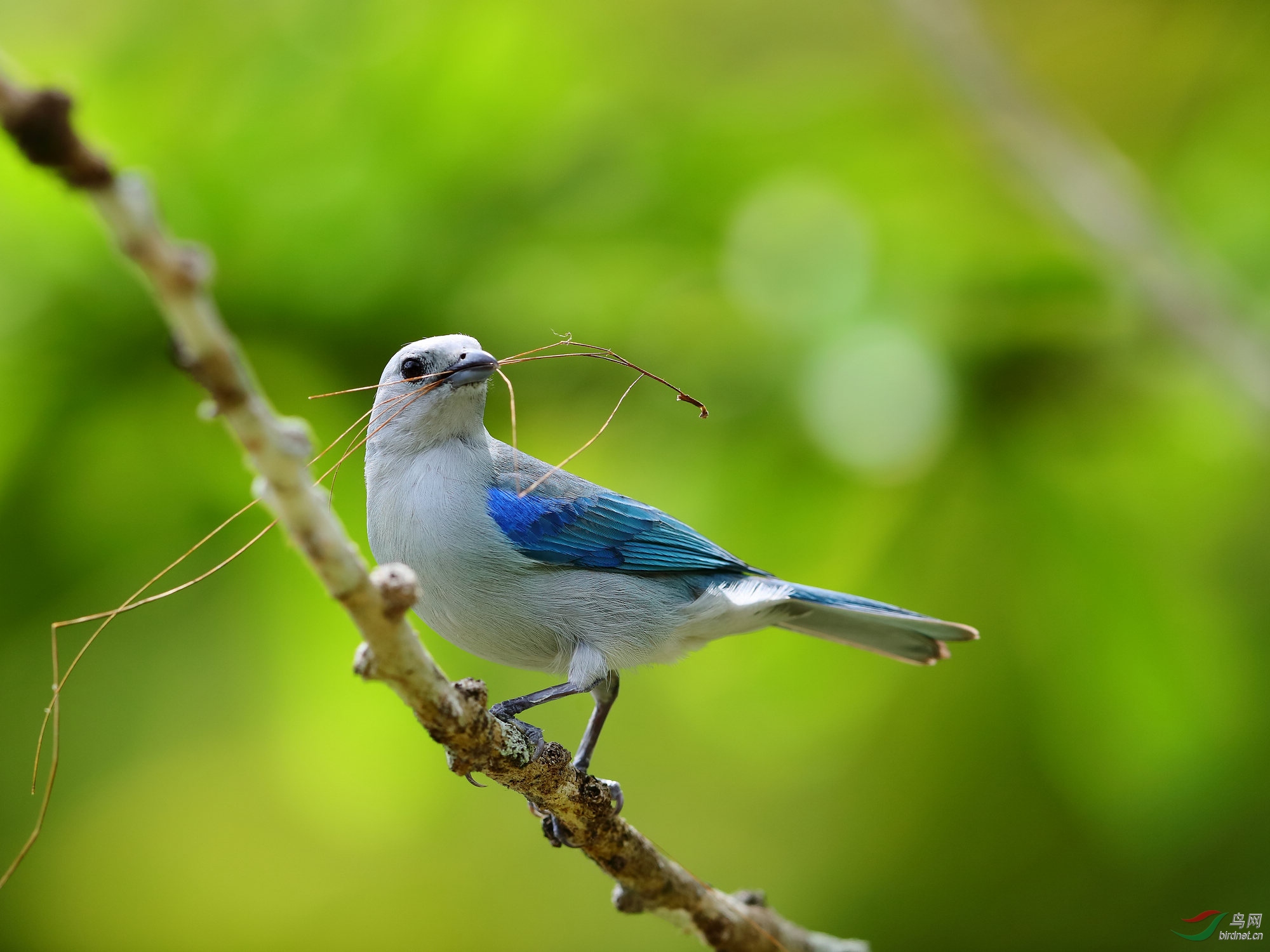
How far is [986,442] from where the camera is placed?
3.71 m

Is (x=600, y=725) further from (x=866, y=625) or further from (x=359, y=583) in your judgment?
(x=359, y=583)

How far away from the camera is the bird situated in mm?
2158

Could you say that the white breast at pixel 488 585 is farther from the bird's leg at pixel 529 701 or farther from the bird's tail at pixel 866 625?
the bird's tail at pixel 866 625

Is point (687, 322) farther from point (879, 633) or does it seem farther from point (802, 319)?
point (879, 633)

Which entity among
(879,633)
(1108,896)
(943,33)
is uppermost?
(943,33)

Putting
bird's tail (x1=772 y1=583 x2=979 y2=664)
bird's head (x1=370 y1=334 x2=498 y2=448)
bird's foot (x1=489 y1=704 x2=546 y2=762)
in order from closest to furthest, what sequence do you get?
bird's foot (x1=489 y1=704 x2=546 y2=762), bird's head (x1=370 y1=334 x2=498 y2=448), bird's tail (x1=772 y1=583 x2=979 y2=664)

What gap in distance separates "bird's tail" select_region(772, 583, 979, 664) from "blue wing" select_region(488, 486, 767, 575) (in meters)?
0.16

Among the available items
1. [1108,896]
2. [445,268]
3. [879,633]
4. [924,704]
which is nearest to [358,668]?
[879,633]

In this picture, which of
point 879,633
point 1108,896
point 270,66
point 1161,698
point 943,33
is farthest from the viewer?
point 1108,896

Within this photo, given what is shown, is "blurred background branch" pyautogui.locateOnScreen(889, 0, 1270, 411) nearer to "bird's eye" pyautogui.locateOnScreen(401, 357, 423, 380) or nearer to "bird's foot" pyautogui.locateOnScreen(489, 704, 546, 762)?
"bird's eye" pyautogui.locateOnScreen(401, 357, 423, 380)

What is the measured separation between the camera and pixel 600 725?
2.53 m

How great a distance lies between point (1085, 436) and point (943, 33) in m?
1.52

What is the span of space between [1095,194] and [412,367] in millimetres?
2082

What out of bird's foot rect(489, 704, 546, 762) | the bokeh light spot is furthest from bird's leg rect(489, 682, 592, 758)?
Result: the bokeh light spot
